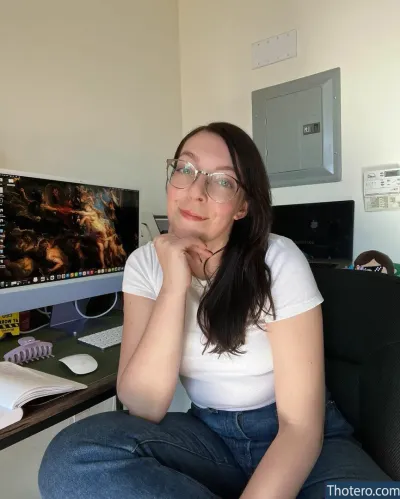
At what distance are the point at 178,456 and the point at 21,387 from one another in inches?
13.7

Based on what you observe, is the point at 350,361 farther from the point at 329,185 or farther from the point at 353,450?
the point at 329,185

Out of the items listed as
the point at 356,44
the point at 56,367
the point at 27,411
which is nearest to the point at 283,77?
the point at 356,44

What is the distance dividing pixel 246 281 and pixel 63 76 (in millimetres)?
1250

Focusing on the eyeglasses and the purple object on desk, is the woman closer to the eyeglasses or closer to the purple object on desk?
the eyeglasses

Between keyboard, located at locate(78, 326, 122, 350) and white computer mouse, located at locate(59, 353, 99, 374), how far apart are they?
0.14m

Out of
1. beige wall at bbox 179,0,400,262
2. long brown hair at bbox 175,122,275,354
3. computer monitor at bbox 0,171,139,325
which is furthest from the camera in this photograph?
beige wall at bbox 179,0,400,262

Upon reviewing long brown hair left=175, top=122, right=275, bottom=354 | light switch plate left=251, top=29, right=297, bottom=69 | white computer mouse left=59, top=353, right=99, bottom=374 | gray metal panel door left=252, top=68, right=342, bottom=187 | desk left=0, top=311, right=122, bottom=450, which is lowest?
desk left=0, top=311, right=122, bottom=450

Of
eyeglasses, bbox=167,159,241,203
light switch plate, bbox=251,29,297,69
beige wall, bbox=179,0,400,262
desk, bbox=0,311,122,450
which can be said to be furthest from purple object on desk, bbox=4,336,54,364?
light switch plate, bbox=251,29,297,69

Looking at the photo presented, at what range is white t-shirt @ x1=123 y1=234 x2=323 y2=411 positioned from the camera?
0.83 m

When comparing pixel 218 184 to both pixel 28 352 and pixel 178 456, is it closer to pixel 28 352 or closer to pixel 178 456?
pixel 178 456

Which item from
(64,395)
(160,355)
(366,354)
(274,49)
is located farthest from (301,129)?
(64,395)

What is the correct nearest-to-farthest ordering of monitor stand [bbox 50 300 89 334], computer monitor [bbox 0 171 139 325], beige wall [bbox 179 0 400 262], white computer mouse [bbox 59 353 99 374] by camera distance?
1. white computer mouse [bbox 59 353 99 374]
2. computer monitor [bbox 0 171 139 325]
3. monitor stand [bbox 50 300 89 334]
4. beige wall [bbox 179 0 400 262]

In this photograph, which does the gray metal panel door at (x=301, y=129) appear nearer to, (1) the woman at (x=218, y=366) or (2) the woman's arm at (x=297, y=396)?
(1) the woman at (x=218, y=366)

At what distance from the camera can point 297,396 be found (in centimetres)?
78
